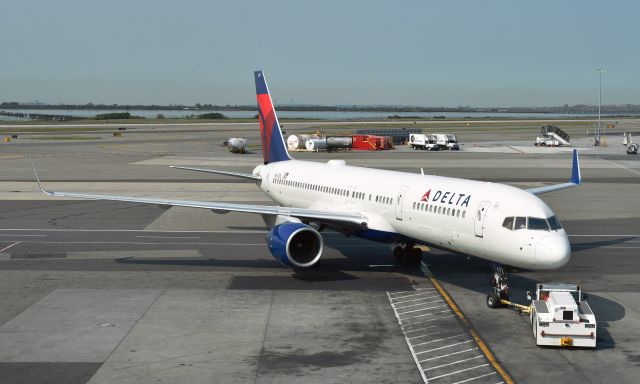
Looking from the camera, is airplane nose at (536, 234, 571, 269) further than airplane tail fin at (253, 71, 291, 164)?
No

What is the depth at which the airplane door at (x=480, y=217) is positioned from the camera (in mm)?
25875

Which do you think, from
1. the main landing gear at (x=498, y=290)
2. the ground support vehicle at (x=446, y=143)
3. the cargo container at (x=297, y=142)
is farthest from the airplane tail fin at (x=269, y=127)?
the ground support vehicle at (x=446, y=143)

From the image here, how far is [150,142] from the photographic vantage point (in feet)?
427

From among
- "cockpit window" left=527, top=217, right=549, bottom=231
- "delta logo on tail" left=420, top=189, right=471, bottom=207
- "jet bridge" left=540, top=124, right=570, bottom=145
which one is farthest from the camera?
"jet bridge" left=540, top=124, right=570, bottom=145

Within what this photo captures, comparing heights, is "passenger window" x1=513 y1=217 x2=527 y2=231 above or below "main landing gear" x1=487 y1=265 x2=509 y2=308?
above

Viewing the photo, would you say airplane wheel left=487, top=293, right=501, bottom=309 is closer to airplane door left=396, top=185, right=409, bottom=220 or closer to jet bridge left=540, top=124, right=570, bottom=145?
airplane door left=396, top=185, right=409, bottom=220

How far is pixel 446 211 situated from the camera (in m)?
27.6

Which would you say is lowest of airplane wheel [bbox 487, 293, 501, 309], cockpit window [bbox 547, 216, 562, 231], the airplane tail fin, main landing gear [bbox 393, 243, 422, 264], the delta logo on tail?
airplane wheel [bbox 487, 293, 501, 309]

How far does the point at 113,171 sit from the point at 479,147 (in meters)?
62.4

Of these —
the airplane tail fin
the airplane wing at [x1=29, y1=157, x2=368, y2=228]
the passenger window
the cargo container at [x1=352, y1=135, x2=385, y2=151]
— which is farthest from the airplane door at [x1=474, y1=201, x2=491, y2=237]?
the cargo container at [x1=352, y1=135, x2=385, y2=151]

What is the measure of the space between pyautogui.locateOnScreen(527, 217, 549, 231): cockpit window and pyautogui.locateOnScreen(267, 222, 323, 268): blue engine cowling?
8.46m

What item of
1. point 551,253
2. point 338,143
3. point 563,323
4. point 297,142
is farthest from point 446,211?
point 297,142

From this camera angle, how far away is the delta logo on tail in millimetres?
27141

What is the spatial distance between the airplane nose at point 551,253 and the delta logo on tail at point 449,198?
372cm
